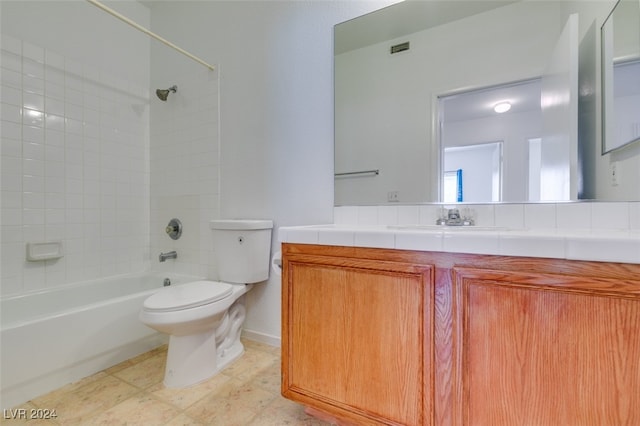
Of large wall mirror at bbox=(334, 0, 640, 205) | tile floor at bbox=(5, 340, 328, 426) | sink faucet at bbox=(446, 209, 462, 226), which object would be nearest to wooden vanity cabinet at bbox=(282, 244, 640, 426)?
tile floor at bbox=(5, 340, 328, 426)

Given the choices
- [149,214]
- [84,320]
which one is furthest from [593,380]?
[149,214]

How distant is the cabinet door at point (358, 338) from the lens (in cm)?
89

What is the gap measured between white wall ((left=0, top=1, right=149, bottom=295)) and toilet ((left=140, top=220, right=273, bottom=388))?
967 millimetres

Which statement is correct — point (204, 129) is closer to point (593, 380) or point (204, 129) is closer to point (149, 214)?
point (149, 214)

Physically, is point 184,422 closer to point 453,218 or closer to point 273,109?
point 453,218

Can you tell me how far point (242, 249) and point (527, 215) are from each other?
146cm

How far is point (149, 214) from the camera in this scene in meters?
2.45

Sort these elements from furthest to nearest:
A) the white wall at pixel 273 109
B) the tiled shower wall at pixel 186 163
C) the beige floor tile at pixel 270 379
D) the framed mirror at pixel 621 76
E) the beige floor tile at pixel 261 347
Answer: the tiled shower wall at pixel 186 163
the beige floor tile at pixel 261 347
the white wall at pixel 273 109
the beige floor tile at pixel 270 379
the framed mirror at pixel 621 76

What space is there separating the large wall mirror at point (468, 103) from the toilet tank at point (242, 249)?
54cm

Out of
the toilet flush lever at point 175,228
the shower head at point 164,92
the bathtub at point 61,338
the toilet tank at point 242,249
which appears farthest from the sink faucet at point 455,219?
the shower head at point 164,92

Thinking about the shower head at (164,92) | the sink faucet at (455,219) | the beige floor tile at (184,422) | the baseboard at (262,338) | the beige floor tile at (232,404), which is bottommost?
the beige floor tile at (232,404)

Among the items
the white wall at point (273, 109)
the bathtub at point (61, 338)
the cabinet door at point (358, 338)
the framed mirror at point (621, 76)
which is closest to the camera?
the cabinet door at point (358, 338)

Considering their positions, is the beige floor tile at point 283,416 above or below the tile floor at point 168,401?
below

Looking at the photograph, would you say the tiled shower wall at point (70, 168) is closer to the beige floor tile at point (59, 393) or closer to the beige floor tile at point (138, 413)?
the beige floor tile at point (59, 393)
